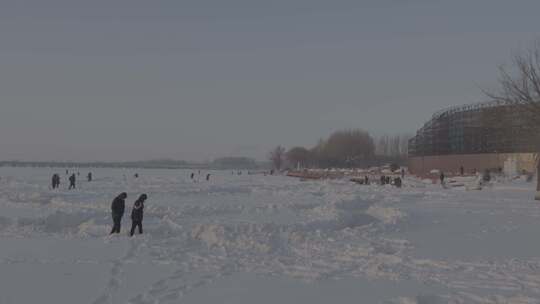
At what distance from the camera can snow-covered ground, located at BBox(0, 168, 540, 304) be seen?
8.52 metres

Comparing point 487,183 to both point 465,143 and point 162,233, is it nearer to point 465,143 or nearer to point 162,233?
point 162,233

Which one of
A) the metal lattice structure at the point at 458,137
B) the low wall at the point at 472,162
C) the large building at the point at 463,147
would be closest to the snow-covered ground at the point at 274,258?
the large building at the point at 463,147

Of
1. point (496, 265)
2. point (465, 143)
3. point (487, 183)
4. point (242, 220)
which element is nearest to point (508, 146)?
point (465, 143)

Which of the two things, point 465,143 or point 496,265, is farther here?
point 465,143

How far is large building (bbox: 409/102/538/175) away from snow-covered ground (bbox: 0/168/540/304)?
3992cm

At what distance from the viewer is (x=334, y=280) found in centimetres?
966

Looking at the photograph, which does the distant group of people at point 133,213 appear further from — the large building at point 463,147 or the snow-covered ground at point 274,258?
the large building at point 463,147

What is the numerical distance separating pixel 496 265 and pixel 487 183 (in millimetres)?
33079

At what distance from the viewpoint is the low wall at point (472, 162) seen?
199 feet

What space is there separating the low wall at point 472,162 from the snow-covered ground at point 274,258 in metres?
42.6

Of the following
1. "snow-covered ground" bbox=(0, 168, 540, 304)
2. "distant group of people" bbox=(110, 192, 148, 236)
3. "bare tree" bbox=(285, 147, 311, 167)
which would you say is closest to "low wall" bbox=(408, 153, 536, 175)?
"snow-covered ground" bbox=(0, 168, 540, 304)

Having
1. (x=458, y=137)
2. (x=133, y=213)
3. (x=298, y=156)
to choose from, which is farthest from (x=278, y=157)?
(x=133, y=213)

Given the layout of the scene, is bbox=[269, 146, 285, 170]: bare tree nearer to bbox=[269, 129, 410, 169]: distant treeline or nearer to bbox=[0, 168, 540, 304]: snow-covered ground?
bbox=[269, 129, 410, 169]: distant treeline

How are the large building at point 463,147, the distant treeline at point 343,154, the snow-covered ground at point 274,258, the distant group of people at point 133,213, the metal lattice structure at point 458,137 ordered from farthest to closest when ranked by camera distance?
the distant treeline at point 343,154 < the metal lattice structure at point 458,137 < the large building at point 463,147 < the distant group of people at point 133,213 < the snow-covered ground at point 274,258
